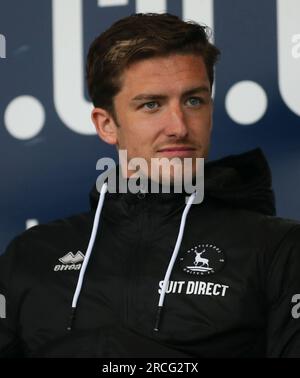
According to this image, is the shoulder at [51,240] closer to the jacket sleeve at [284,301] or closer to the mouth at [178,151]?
the mouth at [178,151]

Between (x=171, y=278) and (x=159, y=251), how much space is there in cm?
6

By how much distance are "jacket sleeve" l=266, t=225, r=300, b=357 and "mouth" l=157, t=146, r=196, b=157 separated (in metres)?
0.21

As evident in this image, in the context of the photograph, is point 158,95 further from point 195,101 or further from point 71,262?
point 71,262

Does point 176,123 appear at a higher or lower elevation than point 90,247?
higher

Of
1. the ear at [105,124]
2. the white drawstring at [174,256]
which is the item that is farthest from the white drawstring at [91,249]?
the ear at [105,124]

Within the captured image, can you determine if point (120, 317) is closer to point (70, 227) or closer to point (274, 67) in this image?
point (70, 227)

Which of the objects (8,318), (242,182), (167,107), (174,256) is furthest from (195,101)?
(8,318)

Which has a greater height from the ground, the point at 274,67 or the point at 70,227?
the point at 274,67

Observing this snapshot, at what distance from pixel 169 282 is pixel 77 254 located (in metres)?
0.18

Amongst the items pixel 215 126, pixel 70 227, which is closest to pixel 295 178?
pixel 215 126

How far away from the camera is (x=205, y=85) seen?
1596 millimetres

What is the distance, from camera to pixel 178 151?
1.54 metres

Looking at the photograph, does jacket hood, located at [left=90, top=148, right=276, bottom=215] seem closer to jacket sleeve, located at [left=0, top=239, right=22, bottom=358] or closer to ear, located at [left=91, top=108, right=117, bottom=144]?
ear, located at [left=91, top=108, right=117, bottom=144]

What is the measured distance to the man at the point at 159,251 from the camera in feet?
4.76
